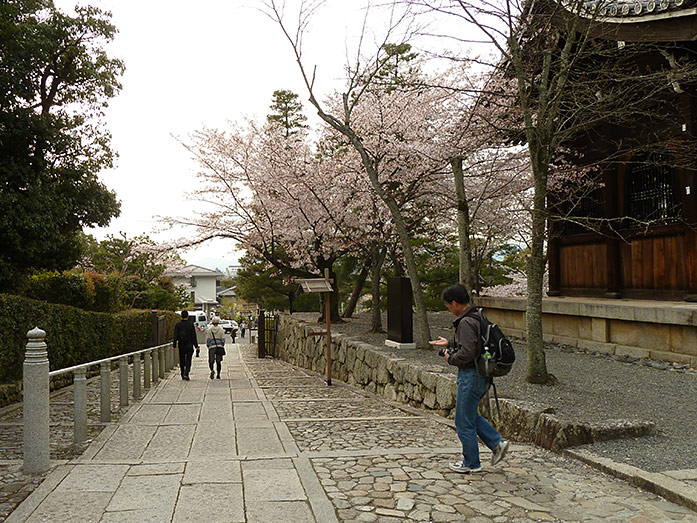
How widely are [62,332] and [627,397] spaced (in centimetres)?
1013

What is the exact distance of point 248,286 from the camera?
32438mm

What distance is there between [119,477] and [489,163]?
13827 mm

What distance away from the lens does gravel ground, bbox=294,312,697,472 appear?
4891 millimetres

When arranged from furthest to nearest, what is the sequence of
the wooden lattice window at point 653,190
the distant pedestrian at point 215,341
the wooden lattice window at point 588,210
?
the distant pedestrian at point 215,341, the wooden lattice window at point 588,210, the wooden lattice window at point 653,190

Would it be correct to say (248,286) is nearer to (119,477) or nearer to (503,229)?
(503,229)

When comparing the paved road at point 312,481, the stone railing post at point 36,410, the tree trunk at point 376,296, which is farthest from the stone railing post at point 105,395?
the tree trunk at point 376,296

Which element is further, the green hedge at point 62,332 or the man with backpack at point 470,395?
the green hedge at point 62,332

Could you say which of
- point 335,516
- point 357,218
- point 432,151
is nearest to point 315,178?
point 357,218

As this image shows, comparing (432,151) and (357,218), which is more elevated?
(432,151)

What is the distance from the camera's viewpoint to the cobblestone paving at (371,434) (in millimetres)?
5656

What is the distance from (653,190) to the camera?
11.1 metres

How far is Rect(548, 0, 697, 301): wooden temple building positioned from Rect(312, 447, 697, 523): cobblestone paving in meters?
4.80

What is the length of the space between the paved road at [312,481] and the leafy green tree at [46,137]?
301 inches

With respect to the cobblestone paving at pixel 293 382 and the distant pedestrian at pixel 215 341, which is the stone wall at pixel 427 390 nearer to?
the cobblestone paving at pixel 293 382
